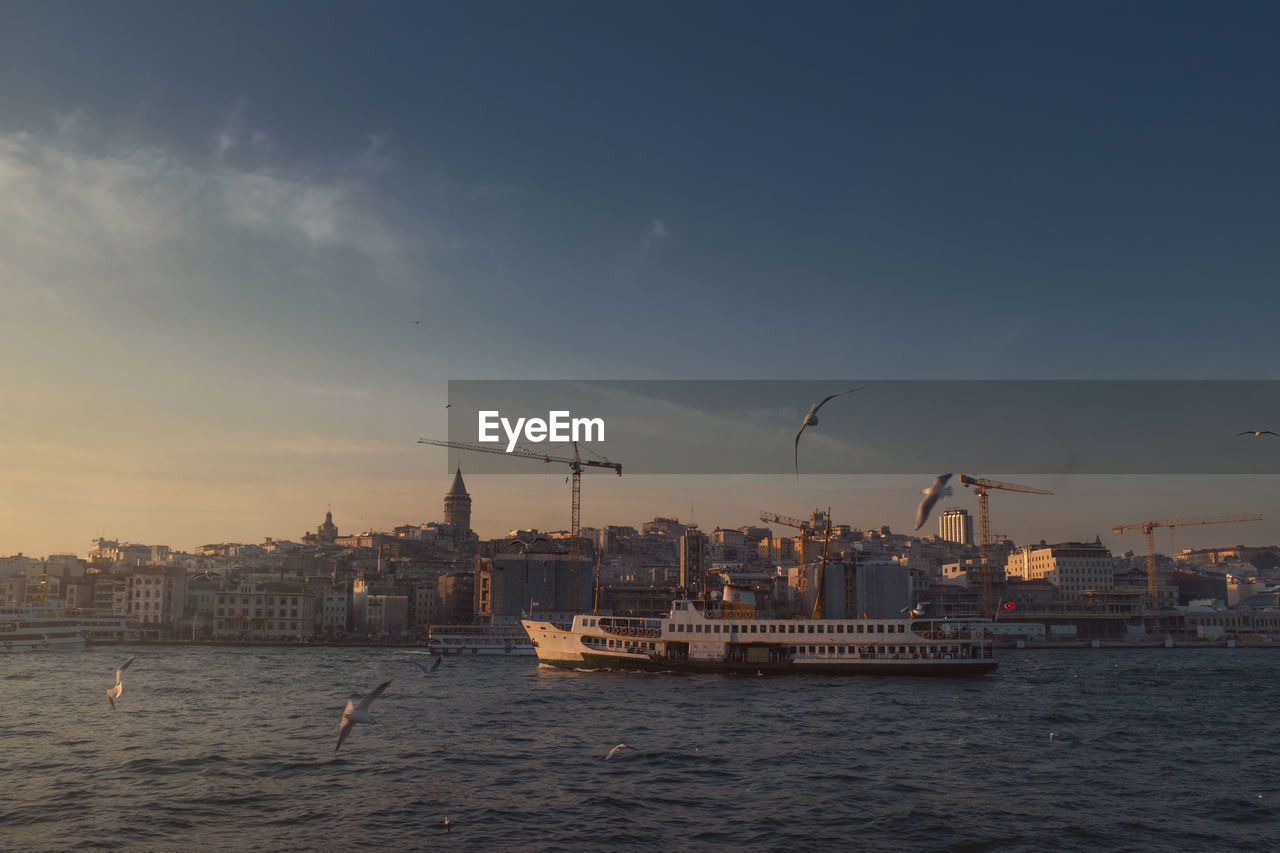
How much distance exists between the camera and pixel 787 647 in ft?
196

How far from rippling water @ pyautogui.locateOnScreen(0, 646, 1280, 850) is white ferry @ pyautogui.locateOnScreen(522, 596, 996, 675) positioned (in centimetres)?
903

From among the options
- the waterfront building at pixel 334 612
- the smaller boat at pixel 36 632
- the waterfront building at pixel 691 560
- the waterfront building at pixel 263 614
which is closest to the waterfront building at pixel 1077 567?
the waterfront building at pixel 691 560

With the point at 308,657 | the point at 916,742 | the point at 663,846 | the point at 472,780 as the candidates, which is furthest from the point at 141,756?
the point at 308,657

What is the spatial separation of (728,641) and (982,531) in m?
80.2

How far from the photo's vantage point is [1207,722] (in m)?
38.0

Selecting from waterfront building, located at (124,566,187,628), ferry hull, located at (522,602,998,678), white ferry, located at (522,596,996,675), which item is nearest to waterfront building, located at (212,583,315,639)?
waterfront building, located at (124,566,187,628)

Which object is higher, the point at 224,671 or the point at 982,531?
the point at 982,531

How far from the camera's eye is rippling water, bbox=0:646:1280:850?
62.4 ft

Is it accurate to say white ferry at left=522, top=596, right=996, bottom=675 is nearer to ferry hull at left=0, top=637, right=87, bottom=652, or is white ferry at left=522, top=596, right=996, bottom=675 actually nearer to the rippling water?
the rippling water

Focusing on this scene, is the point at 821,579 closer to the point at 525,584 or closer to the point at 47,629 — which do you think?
the point at 525,584

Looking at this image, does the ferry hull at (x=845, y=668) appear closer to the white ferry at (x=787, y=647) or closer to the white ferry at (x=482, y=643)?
the white ferry at (x=787, y=647)

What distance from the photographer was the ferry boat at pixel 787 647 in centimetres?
5878

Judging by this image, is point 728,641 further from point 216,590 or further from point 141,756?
point 216,590

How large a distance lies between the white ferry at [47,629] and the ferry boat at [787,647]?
54705 mm
